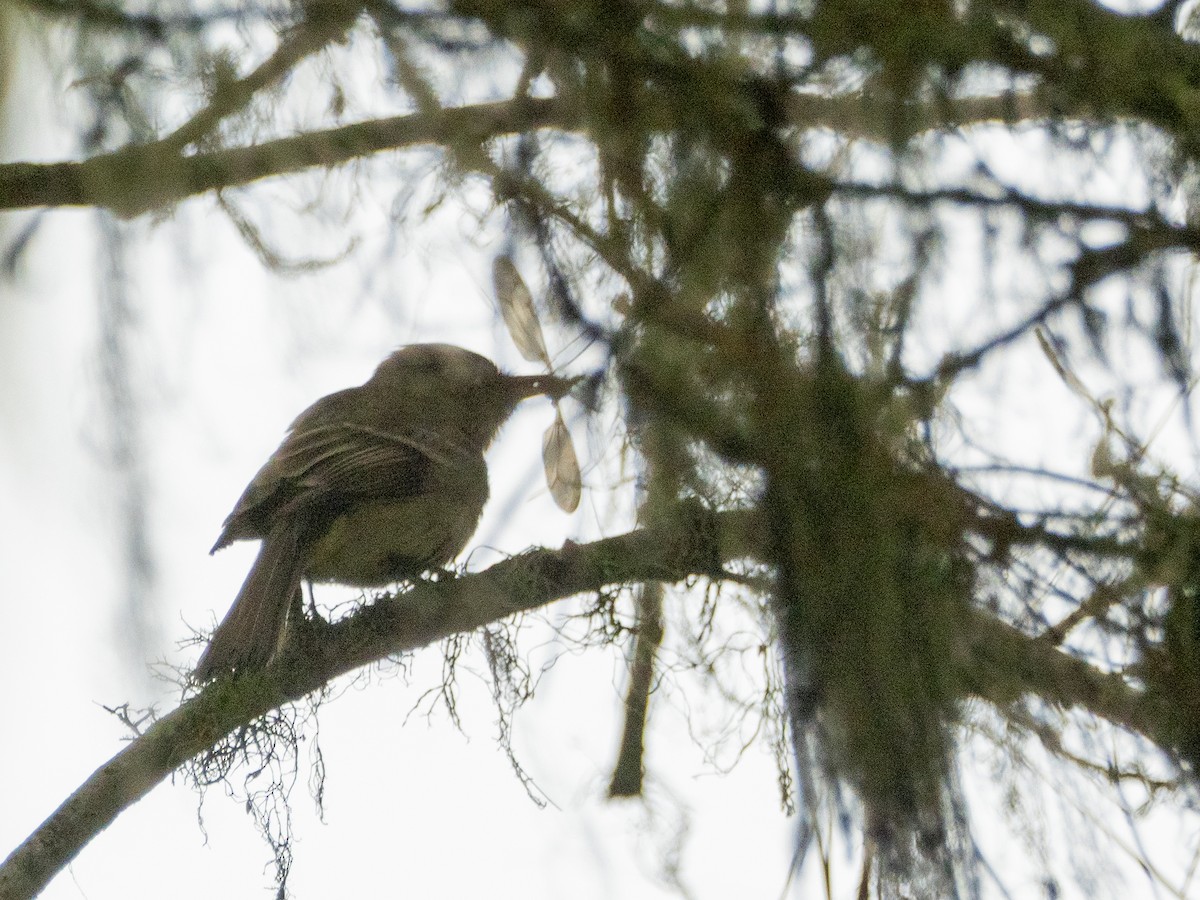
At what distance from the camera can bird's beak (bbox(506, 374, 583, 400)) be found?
5.56 feet

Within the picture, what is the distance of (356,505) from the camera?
4.45 meters

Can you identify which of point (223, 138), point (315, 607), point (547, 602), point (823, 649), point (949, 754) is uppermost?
point (315, 607)

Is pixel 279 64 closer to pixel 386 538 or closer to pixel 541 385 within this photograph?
pixel 541 385

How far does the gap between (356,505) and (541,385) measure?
2.71 metres

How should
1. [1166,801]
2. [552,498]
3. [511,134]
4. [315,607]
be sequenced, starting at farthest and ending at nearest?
1. [315,607]
2. [1166,801]
3. [552,498]
4. [511,134]

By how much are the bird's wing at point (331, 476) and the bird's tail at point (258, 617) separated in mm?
134

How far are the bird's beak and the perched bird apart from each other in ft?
6.17

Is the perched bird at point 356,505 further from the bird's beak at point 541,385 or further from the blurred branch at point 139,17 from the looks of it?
the blurred branch at point 139,17

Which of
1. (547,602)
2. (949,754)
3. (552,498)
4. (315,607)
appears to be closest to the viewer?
(949,754)

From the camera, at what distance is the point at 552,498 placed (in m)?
1.92

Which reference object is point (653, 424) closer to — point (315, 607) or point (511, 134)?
point (511, 134)

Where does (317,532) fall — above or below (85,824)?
above

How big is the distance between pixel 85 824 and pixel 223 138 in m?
2.00

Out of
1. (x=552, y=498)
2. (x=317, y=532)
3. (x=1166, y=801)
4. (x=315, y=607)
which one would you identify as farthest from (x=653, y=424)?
(x=317, y=532)
